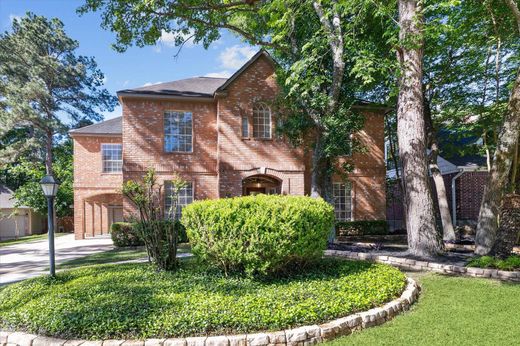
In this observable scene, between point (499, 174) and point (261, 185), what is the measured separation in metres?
9.88

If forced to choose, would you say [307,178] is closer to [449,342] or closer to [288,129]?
[288,129]

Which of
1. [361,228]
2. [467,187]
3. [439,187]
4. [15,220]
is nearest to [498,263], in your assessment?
[439,187]

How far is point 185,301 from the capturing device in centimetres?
502

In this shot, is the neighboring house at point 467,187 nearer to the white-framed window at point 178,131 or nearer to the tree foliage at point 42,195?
the white-framed window at point 178,131

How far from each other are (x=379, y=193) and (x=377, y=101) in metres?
4.72

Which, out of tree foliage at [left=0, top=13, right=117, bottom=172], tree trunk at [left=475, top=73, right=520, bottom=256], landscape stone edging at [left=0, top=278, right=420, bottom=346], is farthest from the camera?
tree foliage at [left=0, top=13, right=117, bottom=172]

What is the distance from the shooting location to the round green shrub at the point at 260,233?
19.7 feet

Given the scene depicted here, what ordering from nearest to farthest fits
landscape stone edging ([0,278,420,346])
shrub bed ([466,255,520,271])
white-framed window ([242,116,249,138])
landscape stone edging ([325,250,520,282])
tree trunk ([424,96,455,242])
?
landscape stone edging ([0,278,420,346])
landscape stone edging ([325,250,520,282])
shrub bed ([466,255,520,271])
tree trunk ([424,96,455,242])
white-framed window ([242,116,249,138])

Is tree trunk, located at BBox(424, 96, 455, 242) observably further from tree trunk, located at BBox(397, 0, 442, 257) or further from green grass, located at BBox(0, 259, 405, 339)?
green grass, located at BBox(0, 259, 405, 339)

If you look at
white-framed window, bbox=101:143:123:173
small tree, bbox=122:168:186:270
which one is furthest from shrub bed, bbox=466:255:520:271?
white-framed window, bbox=101:143:123:173

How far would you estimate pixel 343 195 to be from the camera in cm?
1745

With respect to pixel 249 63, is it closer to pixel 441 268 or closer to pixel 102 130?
pixel 102 130

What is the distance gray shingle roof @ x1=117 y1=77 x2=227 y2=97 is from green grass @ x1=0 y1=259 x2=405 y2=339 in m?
10.1

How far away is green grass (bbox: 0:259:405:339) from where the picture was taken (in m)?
4.36
